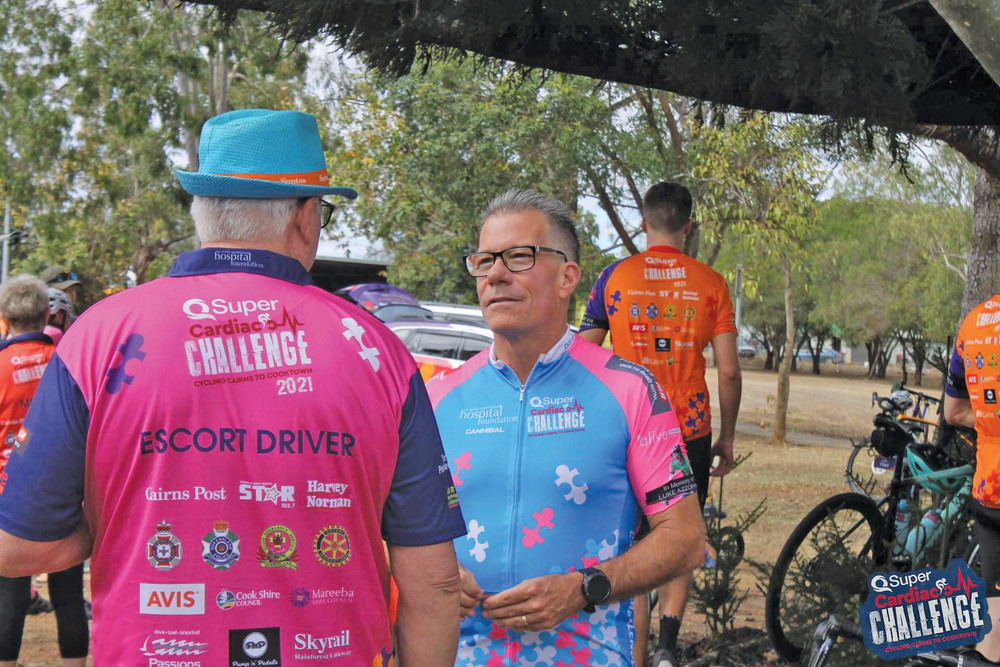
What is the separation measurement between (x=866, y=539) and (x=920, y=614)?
3.96 m

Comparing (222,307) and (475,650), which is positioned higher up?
(222,307)

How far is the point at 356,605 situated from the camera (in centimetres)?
188

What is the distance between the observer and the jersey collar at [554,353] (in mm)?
2837

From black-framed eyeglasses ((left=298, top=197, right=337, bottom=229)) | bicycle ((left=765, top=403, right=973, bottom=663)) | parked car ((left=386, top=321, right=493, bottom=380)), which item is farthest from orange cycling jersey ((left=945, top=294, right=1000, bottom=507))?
parked car ((left=386, top=321, right=493, bottom=380))

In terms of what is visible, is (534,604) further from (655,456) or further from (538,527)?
(655,456)

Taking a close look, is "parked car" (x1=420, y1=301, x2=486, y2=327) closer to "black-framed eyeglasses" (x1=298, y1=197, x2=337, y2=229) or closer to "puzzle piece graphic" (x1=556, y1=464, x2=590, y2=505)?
"puzzle piece graphic" (x1=556, y1=464, x2=590, y2=505)

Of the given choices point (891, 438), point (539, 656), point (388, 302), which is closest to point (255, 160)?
point (539, 656)

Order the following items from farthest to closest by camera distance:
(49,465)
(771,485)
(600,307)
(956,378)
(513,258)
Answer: (771,485) < (600,307) < (956,378) < (513,258) < (49,465)

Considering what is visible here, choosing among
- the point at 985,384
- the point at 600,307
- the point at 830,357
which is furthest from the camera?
the point at 830,357

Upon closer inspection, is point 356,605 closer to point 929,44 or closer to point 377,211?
point 929,44

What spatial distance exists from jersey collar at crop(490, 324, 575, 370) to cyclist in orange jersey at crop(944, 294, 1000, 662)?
2377 millimetres

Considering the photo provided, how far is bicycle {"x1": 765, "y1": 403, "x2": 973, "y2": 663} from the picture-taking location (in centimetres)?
521

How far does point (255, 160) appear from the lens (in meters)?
1.96

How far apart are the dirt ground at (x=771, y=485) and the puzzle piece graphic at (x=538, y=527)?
134 inches
